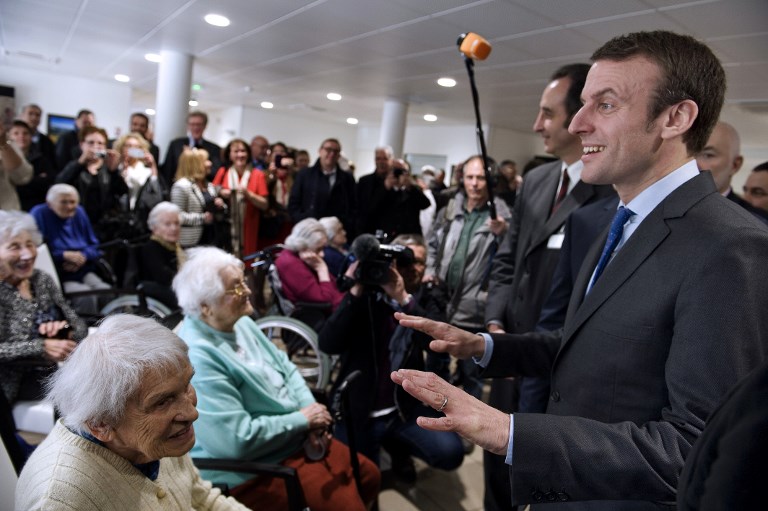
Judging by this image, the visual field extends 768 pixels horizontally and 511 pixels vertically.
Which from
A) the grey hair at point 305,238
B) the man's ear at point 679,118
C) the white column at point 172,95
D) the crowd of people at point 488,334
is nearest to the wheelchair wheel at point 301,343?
the crowd of people at point 488,334

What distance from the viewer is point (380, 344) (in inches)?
78.2

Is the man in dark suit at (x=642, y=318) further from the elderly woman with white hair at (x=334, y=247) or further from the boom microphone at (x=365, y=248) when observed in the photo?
the elderly woman with white hair at (x=334, y=247)

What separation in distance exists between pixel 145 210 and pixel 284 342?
195 centimetres

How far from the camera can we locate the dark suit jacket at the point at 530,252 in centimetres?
176

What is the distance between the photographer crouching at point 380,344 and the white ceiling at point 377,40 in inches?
89.4

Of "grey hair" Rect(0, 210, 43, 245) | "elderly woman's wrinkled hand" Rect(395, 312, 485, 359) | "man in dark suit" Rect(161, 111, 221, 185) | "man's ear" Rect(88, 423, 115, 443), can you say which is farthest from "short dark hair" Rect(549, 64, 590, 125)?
"man in dark suit" Rect(161, 111, 221, 185)

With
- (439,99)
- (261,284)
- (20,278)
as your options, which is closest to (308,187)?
(261,284)

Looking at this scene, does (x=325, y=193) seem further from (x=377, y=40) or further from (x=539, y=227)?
(x=539, y=227)

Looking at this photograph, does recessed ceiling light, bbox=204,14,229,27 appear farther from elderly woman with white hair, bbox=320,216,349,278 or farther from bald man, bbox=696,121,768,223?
bald man, bbox=696,121,768,223

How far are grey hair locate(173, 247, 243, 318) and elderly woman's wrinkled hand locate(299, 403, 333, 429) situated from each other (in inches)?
Answer: 20.7

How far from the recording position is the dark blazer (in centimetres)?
453

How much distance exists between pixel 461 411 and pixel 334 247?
2971 mm

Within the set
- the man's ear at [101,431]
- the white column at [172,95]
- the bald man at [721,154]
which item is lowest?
the man's ear at [101,431]

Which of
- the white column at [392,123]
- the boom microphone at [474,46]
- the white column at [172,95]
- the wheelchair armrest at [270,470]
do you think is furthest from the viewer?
the white column at [392,123]
